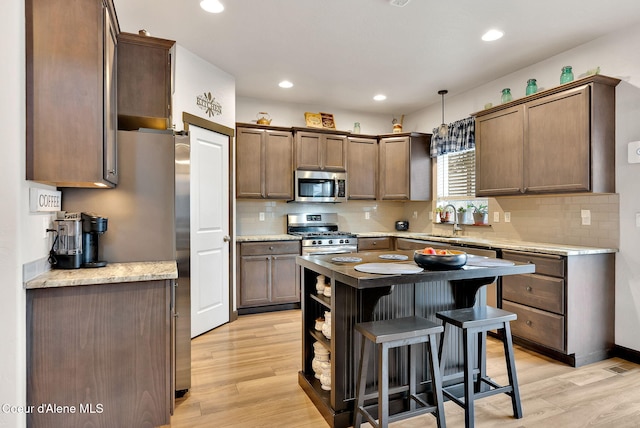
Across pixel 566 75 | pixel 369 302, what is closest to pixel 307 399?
pixel 369 302

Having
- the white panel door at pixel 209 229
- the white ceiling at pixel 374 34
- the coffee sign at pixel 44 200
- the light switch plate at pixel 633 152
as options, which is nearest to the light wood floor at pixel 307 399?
the white panel door at pixel 209 229

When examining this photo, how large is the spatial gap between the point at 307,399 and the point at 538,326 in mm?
2054

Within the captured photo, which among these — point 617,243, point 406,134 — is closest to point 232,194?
point 406,134

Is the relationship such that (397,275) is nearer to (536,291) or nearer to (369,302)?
(369,302)

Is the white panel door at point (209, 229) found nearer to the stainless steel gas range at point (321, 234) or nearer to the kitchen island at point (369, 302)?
the stainless steel gas range at point (321, 234)

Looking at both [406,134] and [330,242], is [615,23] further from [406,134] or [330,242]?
[330,242]

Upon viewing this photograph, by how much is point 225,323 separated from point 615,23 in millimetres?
4505

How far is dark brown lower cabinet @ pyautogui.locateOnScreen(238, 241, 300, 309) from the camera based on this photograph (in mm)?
4246

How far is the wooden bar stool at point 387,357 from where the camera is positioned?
5.89 feet

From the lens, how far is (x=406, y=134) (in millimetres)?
5164

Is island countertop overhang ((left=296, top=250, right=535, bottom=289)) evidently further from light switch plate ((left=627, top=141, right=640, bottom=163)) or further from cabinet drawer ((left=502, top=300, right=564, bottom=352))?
light switch plate ((left=627, top=141, right=640, bottom=163))

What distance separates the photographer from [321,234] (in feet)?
15.7

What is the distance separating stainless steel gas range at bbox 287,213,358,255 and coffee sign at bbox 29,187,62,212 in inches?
Result: 110

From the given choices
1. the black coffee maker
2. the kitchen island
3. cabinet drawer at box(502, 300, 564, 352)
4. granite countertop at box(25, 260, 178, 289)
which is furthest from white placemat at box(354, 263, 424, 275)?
cabinet drawer at box(502, 300, 564, 352)
